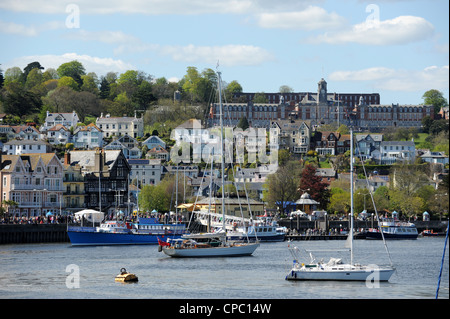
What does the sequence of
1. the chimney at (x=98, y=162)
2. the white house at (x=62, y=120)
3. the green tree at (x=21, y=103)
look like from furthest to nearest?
1. the green tree at (x=21, y=103)
2. the white house at (x=62, y=120)
3. the chimney at (x=98, y=162)

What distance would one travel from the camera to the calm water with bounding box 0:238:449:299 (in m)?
36.5

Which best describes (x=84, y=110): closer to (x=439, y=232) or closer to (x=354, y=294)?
(x=439, y=232)

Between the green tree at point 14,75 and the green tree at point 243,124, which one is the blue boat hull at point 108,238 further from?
the green tree at point 14,75

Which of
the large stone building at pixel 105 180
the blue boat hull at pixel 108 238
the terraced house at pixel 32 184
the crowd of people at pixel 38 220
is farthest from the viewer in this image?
the large stone building at pixel 105 180

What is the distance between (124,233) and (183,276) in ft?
83.5

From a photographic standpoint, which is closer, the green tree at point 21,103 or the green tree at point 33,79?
the green tree at point 21,103

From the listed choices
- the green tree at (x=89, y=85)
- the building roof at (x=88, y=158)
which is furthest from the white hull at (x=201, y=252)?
the green tree at (x=89, y=85)

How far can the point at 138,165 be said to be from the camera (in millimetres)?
115250

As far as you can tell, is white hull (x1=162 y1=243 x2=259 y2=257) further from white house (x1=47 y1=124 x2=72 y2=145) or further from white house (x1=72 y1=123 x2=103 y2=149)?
white house (x1=47 y1=124 x2=72 y2=145)

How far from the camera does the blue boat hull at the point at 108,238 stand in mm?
65812

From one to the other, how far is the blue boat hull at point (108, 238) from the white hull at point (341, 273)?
28.7 m

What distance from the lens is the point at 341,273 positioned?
130 feet

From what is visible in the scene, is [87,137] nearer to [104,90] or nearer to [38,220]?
[104,90]
